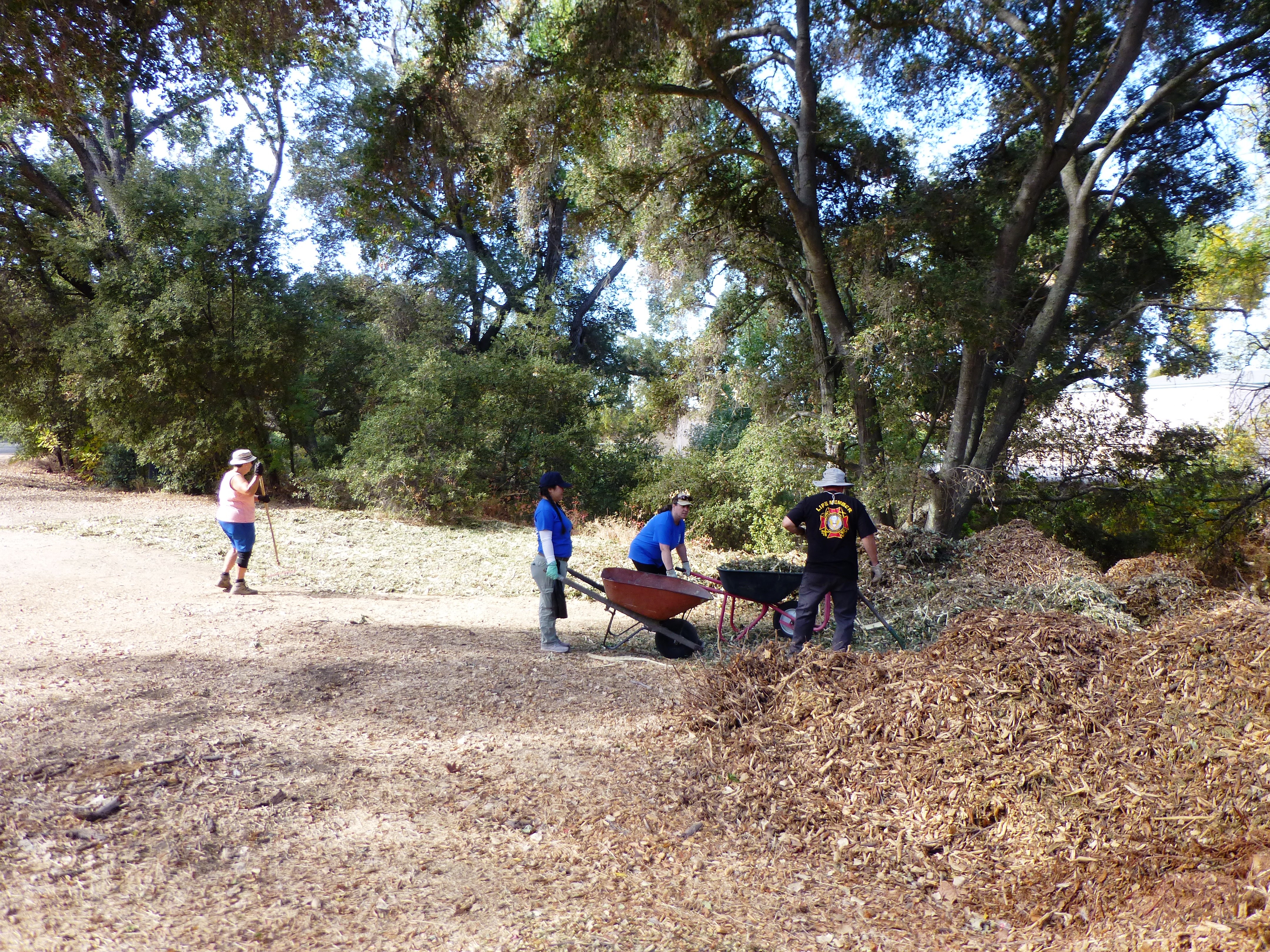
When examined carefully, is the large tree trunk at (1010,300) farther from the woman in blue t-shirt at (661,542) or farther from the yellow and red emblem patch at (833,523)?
the yellow and red emblem patch at (833,523)

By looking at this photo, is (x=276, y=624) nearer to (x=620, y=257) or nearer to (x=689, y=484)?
(x=689, y=484)

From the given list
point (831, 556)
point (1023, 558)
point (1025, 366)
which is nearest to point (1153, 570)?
point (1023, 558)

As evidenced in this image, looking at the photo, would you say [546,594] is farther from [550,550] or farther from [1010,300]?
[1010,300]

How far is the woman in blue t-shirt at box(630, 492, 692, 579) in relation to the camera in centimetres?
683

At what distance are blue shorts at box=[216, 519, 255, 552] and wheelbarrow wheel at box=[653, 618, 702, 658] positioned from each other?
4.37 m

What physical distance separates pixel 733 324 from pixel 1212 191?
A: 7.47 metres

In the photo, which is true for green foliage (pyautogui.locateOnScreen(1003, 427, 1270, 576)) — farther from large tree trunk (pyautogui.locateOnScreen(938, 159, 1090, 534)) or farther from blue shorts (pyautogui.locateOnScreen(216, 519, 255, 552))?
blue shorts (pyautogui.locateOnScreen(216, 519, 255, 552))

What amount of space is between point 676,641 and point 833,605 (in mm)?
1451

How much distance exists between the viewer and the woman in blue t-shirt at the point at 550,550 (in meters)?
6.33

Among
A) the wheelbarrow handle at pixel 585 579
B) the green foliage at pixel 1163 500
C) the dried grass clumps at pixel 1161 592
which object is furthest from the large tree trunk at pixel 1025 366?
the wheelbarrow handle at pixel 585 579

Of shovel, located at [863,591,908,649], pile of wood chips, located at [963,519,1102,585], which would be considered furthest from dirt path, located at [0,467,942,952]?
pile of wood chips, located at [963,519,1102,585]

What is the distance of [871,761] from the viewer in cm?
374

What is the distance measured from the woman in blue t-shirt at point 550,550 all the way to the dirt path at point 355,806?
0.33m

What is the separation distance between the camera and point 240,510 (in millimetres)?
7902
